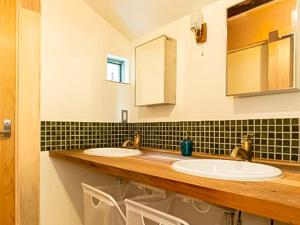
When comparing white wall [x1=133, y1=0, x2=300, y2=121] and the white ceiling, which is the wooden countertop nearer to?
white wall [x1=133, y1=0, x2=300, y2=121]

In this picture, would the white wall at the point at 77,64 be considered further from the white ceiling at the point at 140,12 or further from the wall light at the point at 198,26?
the wall light at the point at 198,26

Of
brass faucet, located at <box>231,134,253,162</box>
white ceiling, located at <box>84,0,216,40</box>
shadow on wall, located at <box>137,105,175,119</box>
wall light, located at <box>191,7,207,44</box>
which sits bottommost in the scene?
brass faucet, located at <box>231,134,253,162</box>

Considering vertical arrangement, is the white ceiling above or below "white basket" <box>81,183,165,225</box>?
above

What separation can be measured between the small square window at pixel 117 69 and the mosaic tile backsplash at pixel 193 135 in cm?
41

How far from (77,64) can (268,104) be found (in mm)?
1371

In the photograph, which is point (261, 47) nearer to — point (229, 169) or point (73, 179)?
point (229, 169)

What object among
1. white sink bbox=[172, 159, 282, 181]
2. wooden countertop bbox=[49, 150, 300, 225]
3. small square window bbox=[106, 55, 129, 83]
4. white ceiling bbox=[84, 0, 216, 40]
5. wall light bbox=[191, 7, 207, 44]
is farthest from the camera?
small square window bbox=[106, 55, 129, 83]

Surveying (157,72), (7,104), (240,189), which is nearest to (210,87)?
(157,72)

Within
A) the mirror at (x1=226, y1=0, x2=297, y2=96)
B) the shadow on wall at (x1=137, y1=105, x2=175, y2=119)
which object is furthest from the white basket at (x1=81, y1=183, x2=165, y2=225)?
the mirror at (x1=226, y1=0, x2=297, y2=96)

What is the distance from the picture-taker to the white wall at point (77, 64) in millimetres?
1758

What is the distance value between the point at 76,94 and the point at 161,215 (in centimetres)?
126

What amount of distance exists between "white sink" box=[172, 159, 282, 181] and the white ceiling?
3.27 ft

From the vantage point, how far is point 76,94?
189 cm

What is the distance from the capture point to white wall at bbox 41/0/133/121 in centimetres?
176
